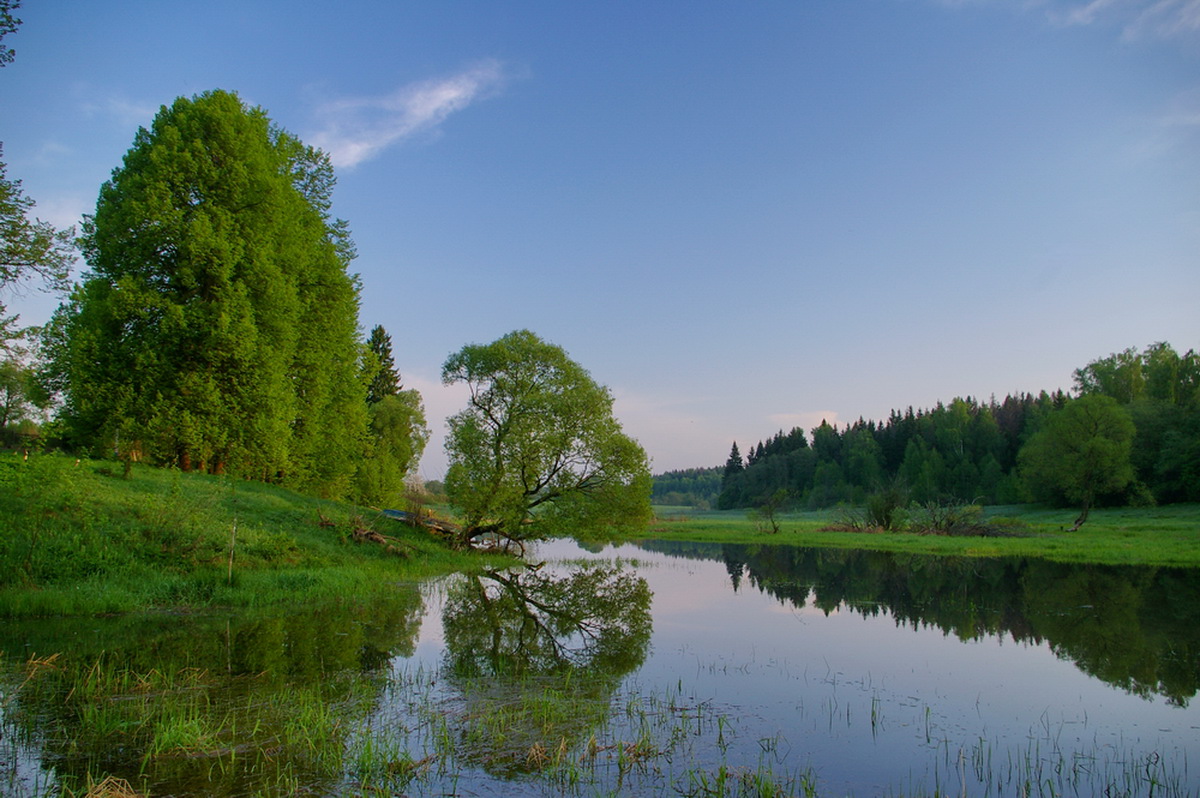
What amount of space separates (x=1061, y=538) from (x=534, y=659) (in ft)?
136

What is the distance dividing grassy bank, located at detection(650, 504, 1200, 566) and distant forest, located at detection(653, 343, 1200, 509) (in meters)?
5.45

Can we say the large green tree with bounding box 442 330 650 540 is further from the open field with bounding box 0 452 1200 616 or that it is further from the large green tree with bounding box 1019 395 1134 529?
the large green tree with bounding box 1019 395 1134 529

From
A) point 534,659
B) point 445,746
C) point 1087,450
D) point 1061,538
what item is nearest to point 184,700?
point 445,746

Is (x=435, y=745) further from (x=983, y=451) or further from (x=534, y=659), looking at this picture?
(x=983, y=451)

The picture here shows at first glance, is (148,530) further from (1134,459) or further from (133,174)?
(1134,459)

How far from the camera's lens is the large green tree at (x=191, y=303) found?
22.6 metres

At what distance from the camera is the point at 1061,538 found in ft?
136

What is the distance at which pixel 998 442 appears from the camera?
8988cm

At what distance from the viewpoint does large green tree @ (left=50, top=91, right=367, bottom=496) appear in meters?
22.6

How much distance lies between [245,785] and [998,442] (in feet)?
332

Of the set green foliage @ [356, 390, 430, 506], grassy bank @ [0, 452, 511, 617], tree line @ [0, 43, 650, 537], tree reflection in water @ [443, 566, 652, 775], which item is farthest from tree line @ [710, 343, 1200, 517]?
grassy bank @ [0, 452, 511, 617]

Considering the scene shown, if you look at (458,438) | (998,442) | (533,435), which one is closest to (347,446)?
(458,438)

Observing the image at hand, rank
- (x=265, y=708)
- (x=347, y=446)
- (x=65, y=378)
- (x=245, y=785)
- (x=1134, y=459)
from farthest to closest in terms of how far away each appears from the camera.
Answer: (x=1134, y=459) → (x=347, y=446) → (x=65, y=378) → (x=265, y=708) → (x=245, y=785)

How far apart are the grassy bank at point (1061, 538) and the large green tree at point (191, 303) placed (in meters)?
34.4
